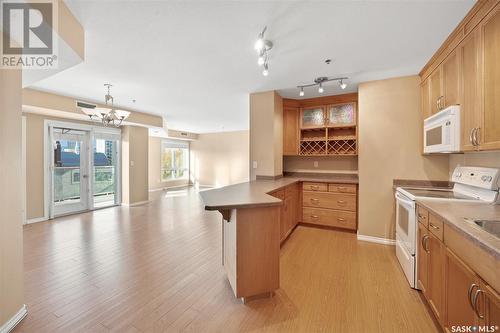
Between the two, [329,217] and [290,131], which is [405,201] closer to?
[329,217]

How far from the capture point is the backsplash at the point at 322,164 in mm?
4152

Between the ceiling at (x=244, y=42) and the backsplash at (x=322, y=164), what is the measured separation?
4.61 feet

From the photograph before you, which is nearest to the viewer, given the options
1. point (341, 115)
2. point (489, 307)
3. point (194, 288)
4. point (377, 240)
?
point (489, 307)

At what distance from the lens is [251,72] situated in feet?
9.70

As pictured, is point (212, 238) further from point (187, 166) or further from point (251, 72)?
point (187, 166)

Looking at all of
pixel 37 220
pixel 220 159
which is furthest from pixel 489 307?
pixel 220 159

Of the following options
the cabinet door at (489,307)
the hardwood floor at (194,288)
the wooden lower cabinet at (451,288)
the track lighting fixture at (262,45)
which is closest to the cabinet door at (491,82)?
the wooden lower cabinet at (451,288)

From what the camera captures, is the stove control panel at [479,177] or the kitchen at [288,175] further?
the stove control panel at [479,177]

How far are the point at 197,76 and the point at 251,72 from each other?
0.83m

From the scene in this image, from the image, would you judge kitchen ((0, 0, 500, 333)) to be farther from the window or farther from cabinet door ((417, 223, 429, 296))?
the window

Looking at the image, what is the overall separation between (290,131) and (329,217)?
6.12 feet

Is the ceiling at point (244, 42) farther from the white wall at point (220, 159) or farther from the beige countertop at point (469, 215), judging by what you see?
the white wall at point (220, 159)

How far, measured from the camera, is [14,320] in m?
1.61

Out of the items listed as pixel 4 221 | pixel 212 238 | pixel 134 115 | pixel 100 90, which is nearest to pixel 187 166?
pixel 134 115
